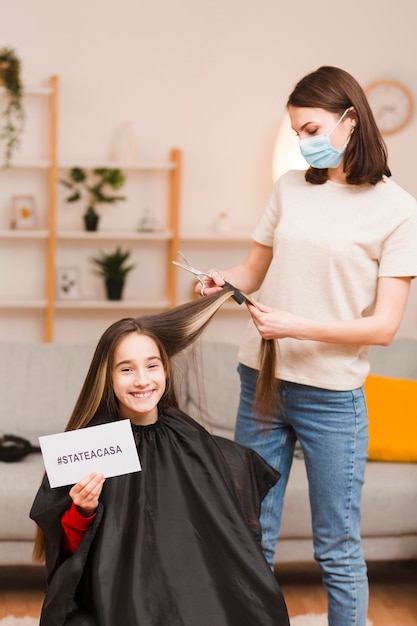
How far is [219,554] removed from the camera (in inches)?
71.2

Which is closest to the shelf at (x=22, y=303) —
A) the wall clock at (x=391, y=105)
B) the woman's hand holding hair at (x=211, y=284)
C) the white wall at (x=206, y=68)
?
the white wall at (x=206, y=68)

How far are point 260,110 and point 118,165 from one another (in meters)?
0.86

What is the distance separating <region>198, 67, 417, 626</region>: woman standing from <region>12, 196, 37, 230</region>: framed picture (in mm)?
2871

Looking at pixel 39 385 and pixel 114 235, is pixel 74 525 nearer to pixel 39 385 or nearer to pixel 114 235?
pixel 39 385

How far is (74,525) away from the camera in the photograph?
1708mm

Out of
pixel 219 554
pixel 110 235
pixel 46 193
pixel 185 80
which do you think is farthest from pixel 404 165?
pixel 219 554

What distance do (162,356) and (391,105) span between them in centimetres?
341

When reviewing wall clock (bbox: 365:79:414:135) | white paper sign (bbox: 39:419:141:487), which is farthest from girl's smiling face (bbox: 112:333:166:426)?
wall clock (bbox: 365:79:414:135)

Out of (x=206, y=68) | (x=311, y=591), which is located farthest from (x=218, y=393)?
(x=206, y=68)

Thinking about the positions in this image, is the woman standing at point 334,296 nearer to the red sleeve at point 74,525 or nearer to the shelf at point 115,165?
the red sleeve at point 74,525

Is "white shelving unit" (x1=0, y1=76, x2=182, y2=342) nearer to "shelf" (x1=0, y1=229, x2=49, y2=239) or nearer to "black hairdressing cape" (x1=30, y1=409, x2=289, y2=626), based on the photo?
"shelf" (x1=0, y1=229, x2=49, y2=239)

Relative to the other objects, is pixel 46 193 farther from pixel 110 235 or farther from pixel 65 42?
pixel 65 42

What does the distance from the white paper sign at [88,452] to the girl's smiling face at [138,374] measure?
0.16 metres

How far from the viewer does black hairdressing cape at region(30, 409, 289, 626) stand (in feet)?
5.52
